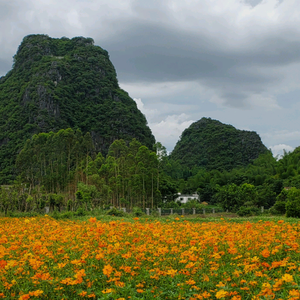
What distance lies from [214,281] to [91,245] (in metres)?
1.61

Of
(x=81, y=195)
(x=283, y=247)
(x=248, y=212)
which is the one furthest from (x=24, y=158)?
(x=283, y=247)

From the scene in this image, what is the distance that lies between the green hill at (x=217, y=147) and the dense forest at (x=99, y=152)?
259 millimetres

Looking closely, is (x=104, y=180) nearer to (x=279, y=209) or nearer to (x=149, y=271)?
(x=279, y=209)

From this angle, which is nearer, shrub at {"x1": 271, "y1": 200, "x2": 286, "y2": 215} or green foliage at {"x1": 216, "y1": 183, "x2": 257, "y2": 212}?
shrub at {"x1": 271, "y1": 200, "x2": 286, "y2": 215}

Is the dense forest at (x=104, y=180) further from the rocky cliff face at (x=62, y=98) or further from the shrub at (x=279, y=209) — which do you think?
the rocky cliff face at (x=62, y=98)

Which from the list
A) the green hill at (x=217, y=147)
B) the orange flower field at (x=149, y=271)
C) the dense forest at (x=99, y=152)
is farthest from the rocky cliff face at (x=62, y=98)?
the orange flower field at (x=149, y=271)

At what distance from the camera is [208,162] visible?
7481 cm

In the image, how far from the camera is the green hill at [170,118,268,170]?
2941 inches

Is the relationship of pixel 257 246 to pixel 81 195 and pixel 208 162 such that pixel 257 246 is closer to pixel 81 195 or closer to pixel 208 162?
pixel 81 195

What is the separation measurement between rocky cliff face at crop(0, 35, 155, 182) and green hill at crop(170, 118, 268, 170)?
10.0 m

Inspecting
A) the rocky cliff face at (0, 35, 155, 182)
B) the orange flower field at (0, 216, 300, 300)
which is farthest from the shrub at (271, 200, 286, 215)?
the rocky cliff face at (0, 35, 155, 182)

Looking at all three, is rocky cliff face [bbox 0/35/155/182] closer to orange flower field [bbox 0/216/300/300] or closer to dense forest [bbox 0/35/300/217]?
dense forest [bbox 0/35/300/217]

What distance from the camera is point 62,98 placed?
259 feet

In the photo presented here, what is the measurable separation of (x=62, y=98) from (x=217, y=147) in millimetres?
36294
